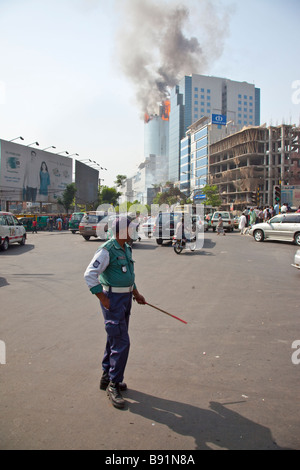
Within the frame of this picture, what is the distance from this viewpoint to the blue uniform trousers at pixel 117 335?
3.21 metres

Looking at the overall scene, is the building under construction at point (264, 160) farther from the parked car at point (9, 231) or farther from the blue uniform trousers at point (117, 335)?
the blue uniform trousers at point (117, 335)

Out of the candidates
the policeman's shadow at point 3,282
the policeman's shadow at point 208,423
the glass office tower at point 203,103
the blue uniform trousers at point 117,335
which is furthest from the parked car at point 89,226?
the glass office tower at point 203,103

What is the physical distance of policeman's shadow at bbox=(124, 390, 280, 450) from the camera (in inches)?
99.8

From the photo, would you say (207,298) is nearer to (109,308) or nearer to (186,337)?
(186,337)

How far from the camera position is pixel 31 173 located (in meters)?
48.8

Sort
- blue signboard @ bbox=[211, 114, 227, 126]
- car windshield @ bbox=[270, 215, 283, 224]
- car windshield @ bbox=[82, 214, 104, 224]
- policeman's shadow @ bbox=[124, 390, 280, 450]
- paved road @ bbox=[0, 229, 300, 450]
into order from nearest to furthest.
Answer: policeman's shadow @ bbox=[124, 390, 280, 450]
paved road @ bbox=[0, 229, 300, 450]
car windshield @ bbox=[270, 215, 283, 224]
car windshield @ bbox=[82, 214, 104, 224]
blue signboard @ bbox=[211, 114, 227, 126]

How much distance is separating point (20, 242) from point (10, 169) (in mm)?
30096

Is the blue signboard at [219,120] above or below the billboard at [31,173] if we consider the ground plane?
above

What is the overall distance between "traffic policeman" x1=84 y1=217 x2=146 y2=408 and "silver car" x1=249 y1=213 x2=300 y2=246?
1565cm

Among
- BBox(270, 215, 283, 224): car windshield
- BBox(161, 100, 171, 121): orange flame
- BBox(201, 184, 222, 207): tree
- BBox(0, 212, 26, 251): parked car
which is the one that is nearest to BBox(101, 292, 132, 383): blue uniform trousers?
BBox(0, 212, 26, 251): parked car

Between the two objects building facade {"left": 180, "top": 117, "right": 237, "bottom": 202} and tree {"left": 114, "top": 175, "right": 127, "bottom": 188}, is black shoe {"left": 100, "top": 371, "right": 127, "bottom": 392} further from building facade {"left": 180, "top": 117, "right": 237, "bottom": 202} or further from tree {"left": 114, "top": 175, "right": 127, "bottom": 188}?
tree {"left": 114, "top": 175, "right": 127, "bottom": 188}

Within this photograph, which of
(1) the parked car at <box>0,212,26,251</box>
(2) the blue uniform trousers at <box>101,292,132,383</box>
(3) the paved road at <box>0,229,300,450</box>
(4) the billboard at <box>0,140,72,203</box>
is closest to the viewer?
(3) the paved road at <box>0,229,300,450</box>

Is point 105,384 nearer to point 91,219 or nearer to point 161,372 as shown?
point 161,372

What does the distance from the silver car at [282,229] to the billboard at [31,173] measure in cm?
3489
